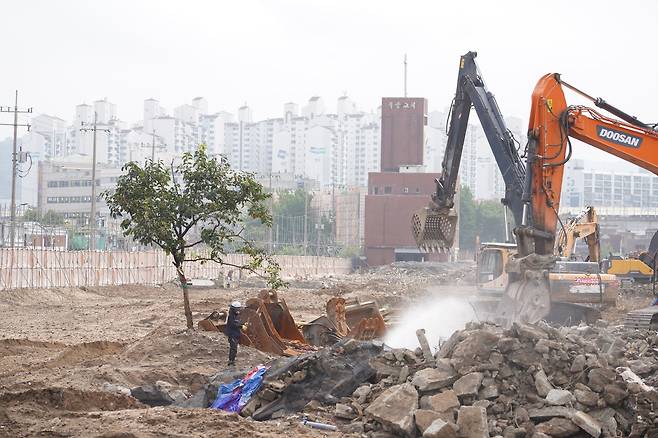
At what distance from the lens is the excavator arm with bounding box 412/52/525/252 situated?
21297mm

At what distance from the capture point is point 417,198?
94875 millimetres

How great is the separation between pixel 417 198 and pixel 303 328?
248 ft

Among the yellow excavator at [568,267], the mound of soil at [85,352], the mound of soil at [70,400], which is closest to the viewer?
the mound of soil at [70,400]

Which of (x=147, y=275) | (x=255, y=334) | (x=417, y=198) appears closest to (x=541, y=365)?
(x=255, y=334)

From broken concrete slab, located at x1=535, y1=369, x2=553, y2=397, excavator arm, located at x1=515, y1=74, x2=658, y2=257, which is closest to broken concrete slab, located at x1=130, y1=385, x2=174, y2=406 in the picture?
broken concrete slab, located at x1=535, y1=369, x2=553, y2=397

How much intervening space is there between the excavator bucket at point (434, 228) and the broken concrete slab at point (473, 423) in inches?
419

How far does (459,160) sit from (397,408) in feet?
Answer: 37.7

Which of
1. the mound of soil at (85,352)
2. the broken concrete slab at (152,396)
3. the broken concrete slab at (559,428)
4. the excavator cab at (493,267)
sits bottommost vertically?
the mound of soil at (85,352)

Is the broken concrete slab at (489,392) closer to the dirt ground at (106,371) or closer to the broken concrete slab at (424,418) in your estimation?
the broken concrete slab at (424,418)

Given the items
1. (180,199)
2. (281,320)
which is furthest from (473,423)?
(180,199)

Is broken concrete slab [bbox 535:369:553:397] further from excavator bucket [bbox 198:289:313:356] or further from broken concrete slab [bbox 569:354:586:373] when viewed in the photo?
excavator bucket [bbox 198:289:313:356]

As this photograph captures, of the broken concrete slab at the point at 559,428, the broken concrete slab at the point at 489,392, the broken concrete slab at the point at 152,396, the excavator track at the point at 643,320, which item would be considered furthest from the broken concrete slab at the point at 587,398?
the excavator track at the point at 643,320

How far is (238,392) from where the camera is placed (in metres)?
13.4

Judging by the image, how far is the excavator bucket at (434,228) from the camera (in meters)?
21.3
